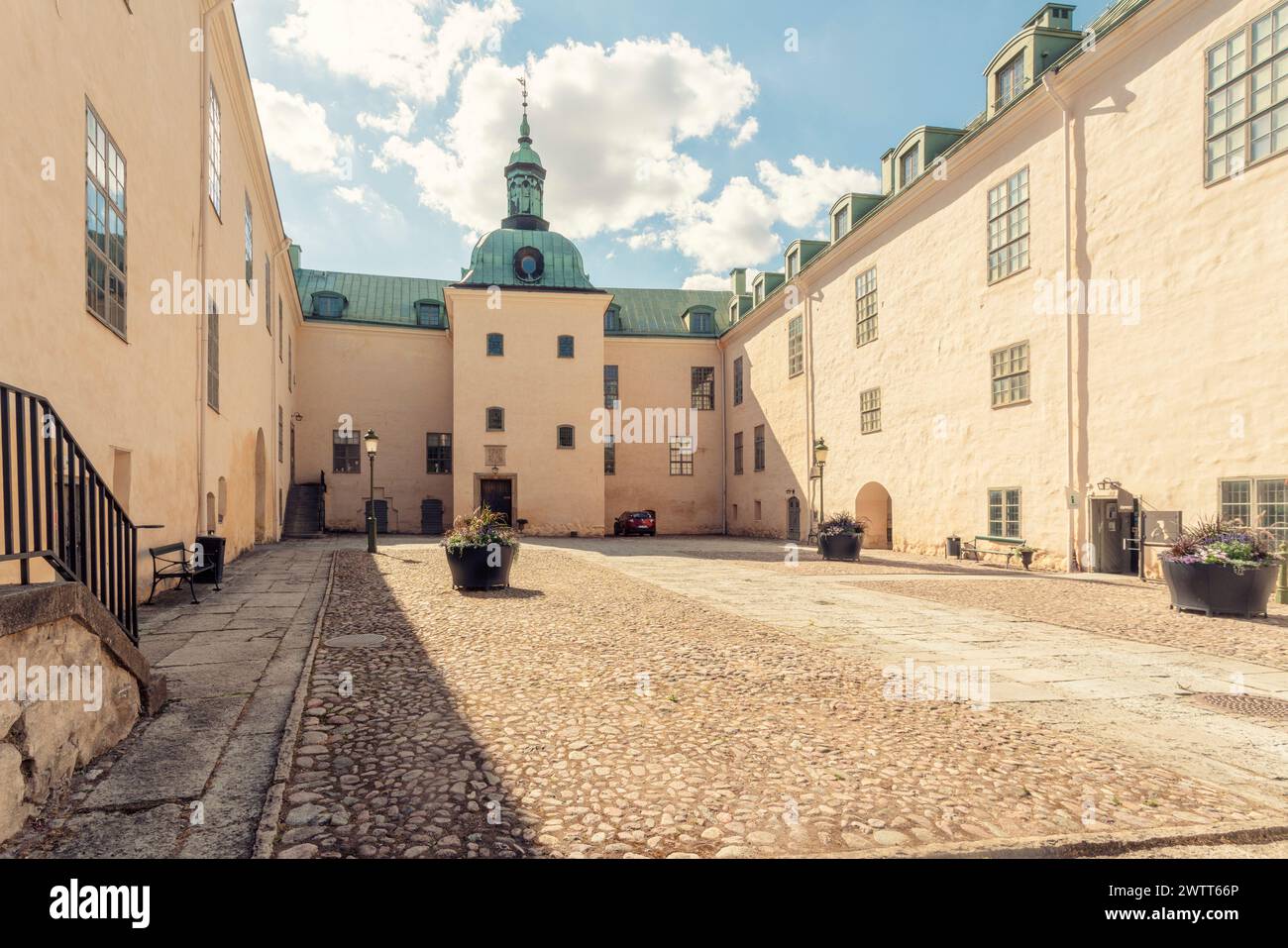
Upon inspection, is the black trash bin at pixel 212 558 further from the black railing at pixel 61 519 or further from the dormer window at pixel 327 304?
the dormer window at pixel 327 304

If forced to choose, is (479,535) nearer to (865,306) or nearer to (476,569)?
(476,569)

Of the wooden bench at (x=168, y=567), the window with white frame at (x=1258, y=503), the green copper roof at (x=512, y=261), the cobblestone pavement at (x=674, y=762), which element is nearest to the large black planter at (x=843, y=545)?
the window with white frame at (x=1258, y=503)

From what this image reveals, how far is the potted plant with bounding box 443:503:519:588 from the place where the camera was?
34.7 feet

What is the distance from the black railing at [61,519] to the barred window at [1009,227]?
54.7ft

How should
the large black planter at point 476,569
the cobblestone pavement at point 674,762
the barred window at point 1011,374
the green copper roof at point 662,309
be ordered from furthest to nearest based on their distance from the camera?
1. the green copper roof at point 662,309
2. the barred window at point 1011,374
3. the large black planter at point 476,569
4. the cobblestone pavement at point 674,762

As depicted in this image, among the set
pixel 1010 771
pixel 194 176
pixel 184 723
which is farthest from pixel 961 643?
pixel 194 176

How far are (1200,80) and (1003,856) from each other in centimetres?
1434

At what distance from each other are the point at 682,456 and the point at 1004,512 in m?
18.5

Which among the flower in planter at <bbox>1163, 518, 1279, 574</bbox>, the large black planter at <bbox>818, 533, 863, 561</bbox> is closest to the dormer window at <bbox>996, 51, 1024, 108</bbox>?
the large black planter at <bbox>818, 533, 863, 561</bbox>

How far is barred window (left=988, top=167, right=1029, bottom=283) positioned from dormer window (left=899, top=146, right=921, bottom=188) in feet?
11.1

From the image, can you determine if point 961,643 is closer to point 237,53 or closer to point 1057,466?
point 1057,466

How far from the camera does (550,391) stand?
1130 inches

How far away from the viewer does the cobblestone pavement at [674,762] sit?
2959mm

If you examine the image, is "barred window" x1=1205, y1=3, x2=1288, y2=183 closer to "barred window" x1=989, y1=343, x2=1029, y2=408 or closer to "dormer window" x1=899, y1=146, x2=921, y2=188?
"barred window" x1=989, y1=343, x2=1029, y2=408
